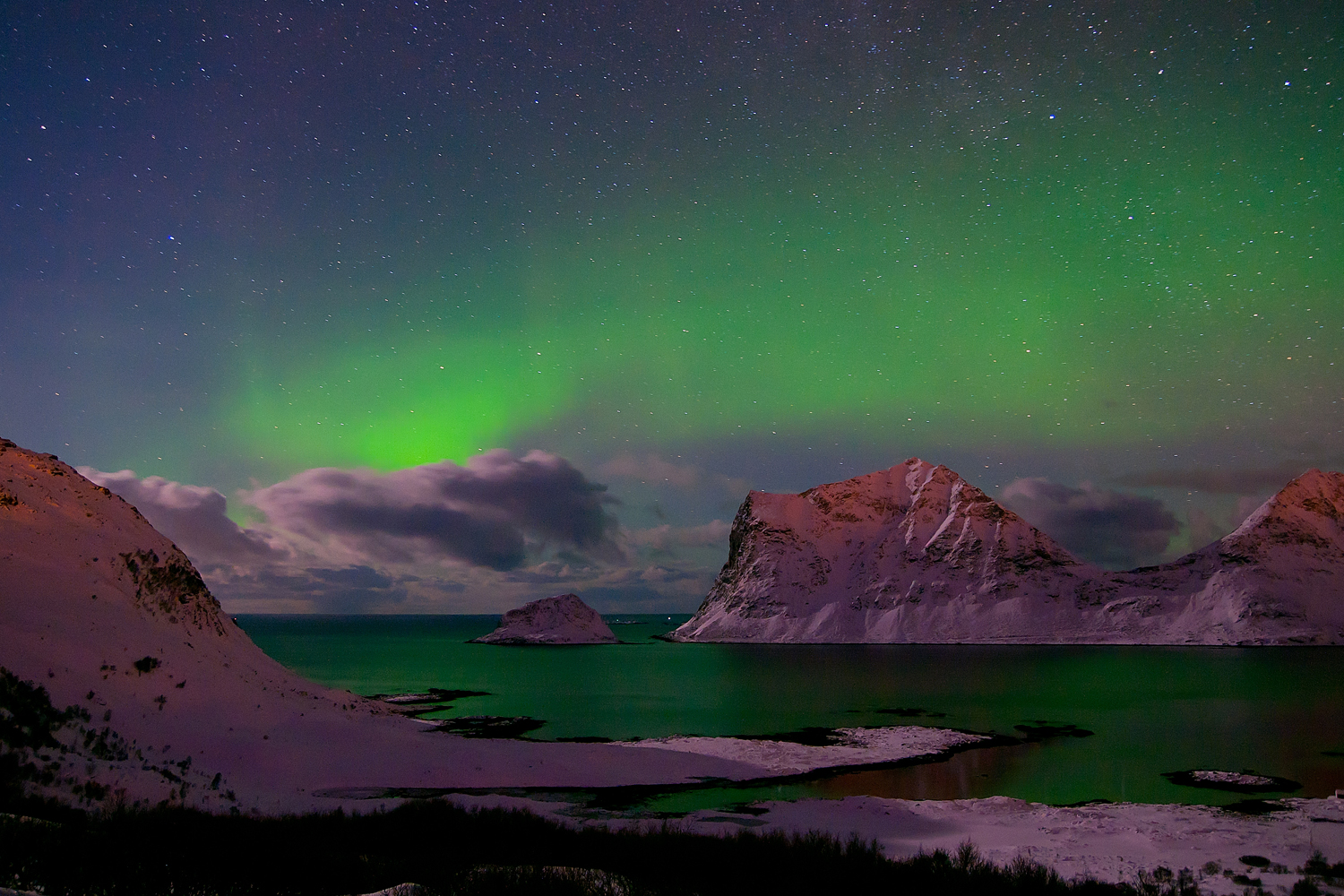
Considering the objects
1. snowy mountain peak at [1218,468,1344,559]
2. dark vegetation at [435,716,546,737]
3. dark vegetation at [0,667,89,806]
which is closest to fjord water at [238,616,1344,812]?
dark vegetation at [435,716,546,737]

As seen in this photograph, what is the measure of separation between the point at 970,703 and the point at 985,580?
4631 inches

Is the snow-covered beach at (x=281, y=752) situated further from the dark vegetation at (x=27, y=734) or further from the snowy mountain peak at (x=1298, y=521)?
the snowy mountain peak at (x=1298, y=521)

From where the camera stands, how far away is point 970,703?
52.7m

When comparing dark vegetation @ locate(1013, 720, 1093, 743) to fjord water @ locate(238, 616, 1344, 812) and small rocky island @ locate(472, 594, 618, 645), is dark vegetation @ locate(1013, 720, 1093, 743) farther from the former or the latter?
small rocky island @ locate(472, 594, 618, 645)

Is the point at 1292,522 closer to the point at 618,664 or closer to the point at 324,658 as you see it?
the point at 618,664

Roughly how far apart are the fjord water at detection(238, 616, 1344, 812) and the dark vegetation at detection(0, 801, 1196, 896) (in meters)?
11.1

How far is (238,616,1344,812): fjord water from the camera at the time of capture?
91.2 feet

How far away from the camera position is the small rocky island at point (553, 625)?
147750mm

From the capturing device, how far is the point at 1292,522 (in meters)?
158

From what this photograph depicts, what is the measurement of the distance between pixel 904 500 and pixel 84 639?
189733 millimetres

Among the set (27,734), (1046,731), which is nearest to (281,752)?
(27,734)

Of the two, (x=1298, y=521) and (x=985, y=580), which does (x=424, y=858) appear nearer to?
(x=985, y=580)

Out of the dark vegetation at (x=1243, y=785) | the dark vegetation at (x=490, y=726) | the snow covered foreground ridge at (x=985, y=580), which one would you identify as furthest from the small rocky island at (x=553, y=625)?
the dark vegetation at (x=1243, y=785)

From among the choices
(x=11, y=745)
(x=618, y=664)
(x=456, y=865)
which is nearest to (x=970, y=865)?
(x=456, y=865)
